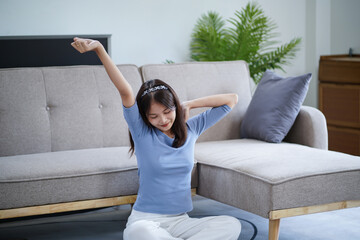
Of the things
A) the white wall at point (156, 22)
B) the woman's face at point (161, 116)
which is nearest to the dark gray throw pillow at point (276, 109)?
the woman's face at point (161, 116)

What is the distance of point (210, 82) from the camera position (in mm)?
3475

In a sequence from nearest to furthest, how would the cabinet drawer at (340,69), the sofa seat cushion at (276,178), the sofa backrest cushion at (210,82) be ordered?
the sofa seat cushion at (276,178) < the sofa backrest cushion at (210,82) < the cabinet drawer at (340,69)

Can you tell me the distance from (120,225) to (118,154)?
1.58ft

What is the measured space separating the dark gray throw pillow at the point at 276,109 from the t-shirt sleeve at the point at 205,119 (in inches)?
30.2

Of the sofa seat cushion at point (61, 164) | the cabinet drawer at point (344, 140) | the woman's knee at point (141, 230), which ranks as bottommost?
the cabinet drawer at point (344, 140)

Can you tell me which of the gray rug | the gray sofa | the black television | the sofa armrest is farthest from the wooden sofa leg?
the black television

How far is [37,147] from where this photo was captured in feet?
9.82

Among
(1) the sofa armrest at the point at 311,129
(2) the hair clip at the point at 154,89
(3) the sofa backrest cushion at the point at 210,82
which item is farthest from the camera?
(3) the sofa backrest cushion at the point at 210,82

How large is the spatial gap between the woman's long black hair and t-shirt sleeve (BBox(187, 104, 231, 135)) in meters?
0.10

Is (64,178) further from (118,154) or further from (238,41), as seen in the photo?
(238,41)

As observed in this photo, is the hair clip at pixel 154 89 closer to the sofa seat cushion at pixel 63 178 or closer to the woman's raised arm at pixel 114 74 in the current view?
the woman's raised arm at pixel 114 74

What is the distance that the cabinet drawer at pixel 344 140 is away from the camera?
4.76 m

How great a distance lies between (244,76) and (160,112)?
4.72 feet

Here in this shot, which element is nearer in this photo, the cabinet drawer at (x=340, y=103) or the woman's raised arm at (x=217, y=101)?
the woman's raised arm at (x=217, y=101)
